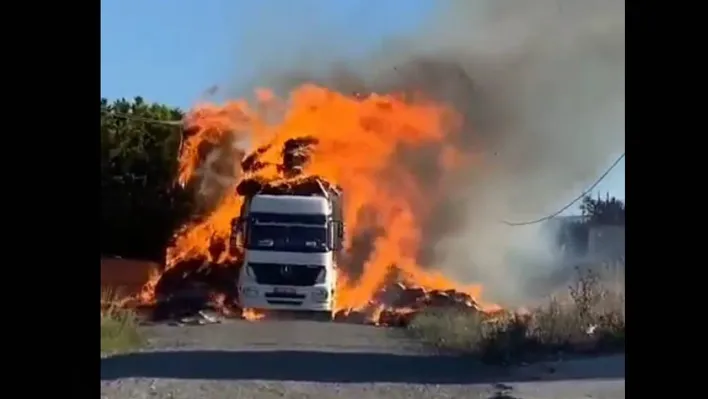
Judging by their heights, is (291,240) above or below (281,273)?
above

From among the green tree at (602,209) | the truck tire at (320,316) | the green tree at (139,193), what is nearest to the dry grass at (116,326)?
the green tree at (139,193)

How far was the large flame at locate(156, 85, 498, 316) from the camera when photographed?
7.59 meters

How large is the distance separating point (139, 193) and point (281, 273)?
2.48 feet

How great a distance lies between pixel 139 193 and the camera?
7598 mm

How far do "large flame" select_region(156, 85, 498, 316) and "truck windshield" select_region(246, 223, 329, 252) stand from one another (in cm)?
12

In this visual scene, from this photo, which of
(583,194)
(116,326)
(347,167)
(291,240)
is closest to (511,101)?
(583,194)

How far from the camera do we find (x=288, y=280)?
7605 mm

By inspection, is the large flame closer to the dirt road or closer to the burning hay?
the burning hay

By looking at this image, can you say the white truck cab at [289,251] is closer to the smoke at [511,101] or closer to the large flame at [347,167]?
the large flame at [347,167]

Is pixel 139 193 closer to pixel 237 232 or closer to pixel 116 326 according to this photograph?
pixel 237 232

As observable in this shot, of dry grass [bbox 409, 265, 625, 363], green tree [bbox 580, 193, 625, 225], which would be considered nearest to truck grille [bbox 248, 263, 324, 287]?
dry grass [bbox 409, 265, 625, 363]

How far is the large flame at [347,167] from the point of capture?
759cm
